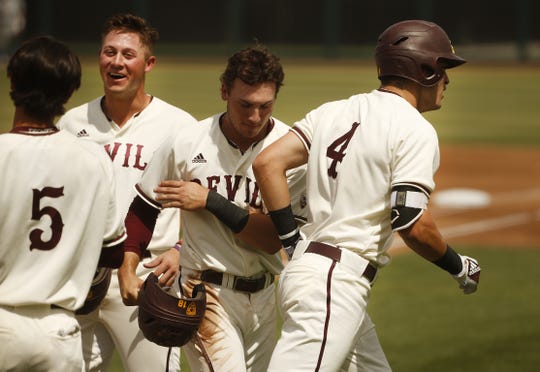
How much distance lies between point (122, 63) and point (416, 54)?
67.2 inches

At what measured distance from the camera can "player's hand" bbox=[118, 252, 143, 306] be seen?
4.89 metres

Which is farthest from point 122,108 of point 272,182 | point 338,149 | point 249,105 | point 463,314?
point 463,314

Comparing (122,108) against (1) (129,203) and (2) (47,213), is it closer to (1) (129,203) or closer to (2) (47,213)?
(1) (129,203)

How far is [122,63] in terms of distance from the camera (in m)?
5.50

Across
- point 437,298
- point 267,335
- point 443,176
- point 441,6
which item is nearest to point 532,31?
point 441,6

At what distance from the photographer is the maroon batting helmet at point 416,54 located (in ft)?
15.1

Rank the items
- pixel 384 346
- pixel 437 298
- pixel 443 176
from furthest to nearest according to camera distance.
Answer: pixel 443 176 → pixel 437 298 → pixel 384 346

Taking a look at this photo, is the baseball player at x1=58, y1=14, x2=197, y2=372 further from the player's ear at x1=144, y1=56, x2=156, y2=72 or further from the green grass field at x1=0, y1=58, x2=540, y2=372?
the green grass field at x1=0, y1=58, x2=540, y2=372

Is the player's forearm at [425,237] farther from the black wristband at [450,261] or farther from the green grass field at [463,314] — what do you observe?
the green grass field at [463,314]

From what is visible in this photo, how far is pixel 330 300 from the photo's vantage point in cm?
439

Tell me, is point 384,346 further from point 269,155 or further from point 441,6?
point 441,6

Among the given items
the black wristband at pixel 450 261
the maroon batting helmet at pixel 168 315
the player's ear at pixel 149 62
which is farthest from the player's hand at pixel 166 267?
the black wristband at pixel 450 261

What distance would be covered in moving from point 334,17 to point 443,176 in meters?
20.8

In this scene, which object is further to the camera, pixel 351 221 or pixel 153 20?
pixel 153 20
